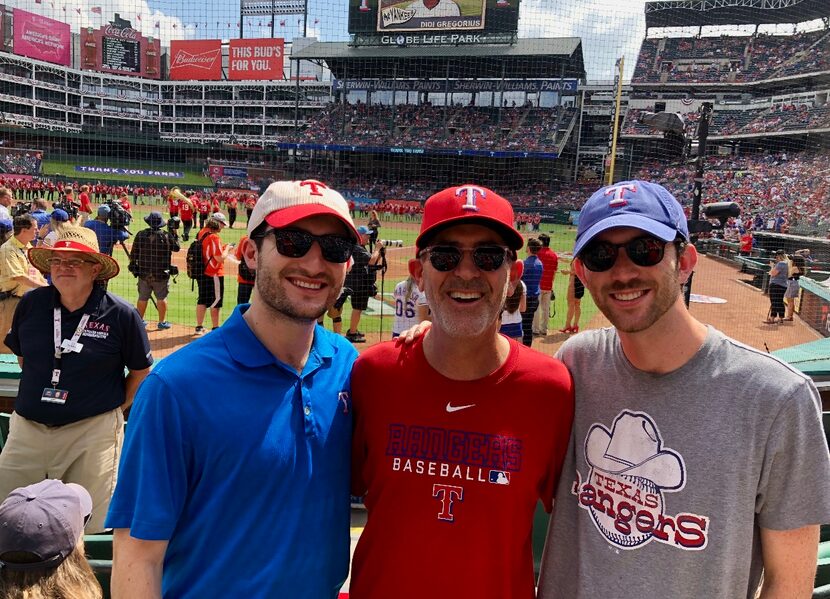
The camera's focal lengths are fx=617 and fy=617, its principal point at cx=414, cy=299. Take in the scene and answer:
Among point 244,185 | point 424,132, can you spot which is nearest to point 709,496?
point 424,132

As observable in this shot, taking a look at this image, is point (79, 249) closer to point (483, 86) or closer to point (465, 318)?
point (465, 318)

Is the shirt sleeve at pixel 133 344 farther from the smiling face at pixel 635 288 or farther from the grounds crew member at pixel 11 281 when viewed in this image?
the grounds crew member at pixel 11 281

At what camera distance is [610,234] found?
1904 mm

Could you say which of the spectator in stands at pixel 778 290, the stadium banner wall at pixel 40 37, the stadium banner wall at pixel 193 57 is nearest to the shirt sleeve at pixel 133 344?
the spectator in stands at pixel 778 290

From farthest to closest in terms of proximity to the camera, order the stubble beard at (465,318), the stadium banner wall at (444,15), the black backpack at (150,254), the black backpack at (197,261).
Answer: the stadium banner wall at (444,15) < the black backpack at (197,261) < the black backpack at (150,254) < the stubble beard at (465,318)

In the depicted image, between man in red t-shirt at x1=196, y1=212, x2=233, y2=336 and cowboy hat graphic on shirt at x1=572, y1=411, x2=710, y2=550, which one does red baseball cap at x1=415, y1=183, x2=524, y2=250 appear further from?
man in red t-shirt at x1=196, y1=212, x2=233, y2=336

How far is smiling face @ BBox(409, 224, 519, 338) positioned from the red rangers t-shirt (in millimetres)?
161

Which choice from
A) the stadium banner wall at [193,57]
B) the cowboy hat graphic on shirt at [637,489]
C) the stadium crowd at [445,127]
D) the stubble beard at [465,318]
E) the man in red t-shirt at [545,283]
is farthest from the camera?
the stadium banner wall at [193,57]

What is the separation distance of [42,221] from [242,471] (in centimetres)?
1241

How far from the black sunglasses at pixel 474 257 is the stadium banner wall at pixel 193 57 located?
211 feet

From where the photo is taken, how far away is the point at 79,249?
3584mm

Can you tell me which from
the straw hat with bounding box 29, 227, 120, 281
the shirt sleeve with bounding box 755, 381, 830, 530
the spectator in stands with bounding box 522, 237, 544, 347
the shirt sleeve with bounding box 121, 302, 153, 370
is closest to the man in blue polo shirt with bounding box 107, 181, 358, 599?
the shirt sleeve with bounding box 755, 381, 830, 530

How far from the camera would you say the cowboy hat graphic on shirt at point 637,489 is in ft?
5.79

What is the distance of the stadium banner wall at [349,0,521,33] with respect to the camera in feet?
133
